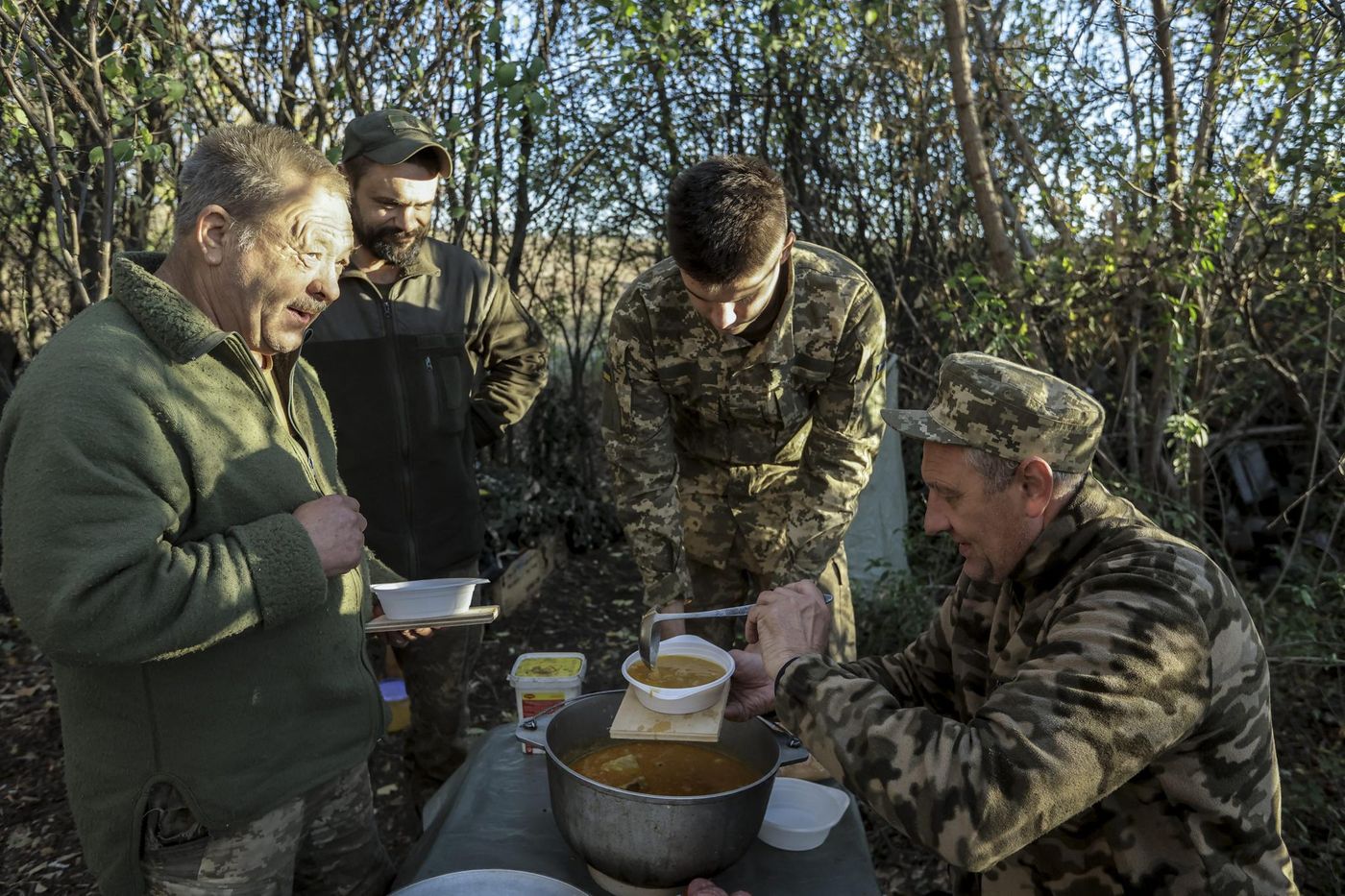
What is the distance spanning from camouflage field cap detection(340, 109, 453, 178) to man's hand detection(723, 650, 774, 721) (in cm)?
185

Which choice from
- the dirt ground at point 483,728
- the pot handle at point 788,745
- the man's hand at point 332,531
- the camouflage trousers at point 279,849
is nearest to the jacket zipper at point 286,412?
the man's hand at point 332,531

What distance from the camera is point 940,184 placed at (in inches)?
227

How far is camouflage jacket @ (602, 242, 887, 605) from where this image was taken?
3.14m

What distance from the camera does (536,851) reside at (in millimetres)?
1940

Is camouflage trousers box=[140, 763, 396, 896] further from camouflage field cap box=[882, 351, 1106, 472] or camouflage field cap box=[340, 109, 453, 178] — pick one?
camouflage field cap box=[340, 109, 453, 178]

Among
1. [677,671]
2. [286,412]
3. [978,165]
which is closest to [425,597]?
[286,412]

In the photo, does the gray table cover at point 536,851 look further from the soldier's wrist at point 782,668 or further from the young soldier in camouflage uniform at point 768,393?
the young soldier in camouflage uniform at point 768,393

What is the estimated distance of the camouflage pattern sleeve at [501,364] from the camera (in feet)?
11.7

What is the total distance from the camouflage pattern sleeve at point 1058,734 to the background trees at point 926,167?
269 cm

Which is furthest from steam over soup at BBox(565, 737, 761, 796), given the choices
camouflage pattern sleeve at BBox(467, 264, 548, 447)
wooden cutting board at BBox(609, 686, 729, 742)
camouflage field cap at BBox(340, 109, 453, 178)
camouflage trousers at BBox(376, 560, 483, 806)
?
camouflage field cap at BBox(340, 109, 453, 178)

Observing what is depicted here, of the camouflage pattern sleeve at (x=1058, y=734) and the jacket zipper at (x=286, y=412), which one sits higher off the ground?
the jacket zipper at (x=286, y=412)

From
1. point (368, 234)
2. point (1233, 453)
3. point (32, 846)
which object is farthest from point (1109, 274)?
point (32, 846)

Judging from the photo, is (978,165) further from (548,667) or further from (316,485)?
(316,485)

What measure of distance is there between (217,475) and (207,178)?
0.55m
